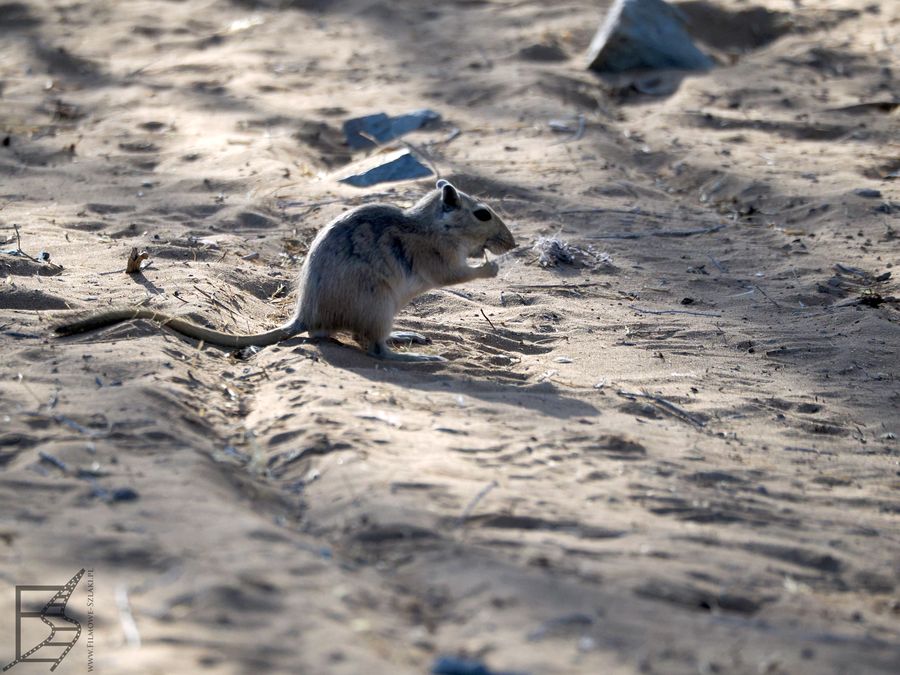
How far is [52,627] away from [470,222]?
3277mm

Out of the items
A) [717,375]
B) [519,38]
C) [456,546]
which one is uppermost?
[519,38]

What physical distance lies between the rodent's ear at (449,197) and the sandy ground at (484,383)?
654 mm

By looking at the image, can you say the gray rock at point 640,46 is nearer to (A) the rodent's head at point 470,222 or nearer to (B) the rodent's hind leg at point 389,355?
(A) the rodent's head at point 470,222

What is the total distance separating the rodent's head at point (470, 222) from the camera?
16.9 ft

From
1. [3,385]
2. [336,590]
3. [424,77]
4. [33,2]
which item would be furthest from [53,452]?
[33,2]

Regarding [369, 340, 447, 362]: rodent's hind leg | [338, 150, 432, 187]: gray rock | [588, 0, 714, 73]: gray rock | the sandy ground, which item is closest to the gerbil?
[369, 340, 447, 362]: rodent's hind leg

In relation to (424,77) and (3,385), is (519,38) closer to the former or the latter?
(424,77)

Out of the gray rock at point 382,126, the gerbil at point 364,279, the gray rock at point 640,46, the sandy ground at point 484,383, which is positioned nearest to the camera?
the sandy ground at point 484,383

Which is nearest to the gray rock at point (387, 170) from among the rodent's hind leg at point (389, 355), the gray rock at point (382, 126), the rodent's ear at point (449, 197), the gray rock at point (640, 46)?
the gray rock at point (382, 126)

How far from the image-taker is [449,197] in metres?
5.16

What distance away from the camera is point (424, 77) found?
31.3ft

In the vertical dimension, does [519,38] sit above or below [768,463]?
above

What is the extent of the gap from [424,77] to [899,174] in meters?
4.40

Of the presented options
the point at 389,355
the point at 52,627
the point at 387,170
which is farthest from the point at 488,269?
the point at 52,627
